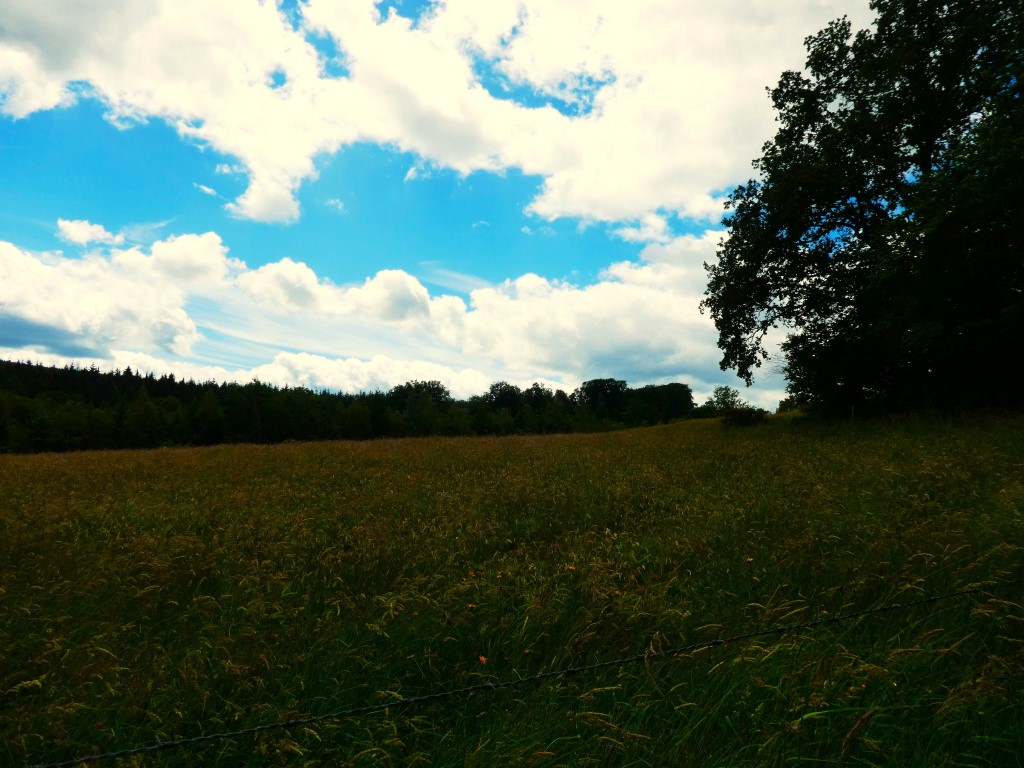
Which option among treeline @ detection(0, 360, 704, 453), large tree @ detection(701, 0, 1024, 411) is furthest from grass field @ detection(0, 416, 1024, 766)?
treeline @ detection(0, 360, 704, 453)

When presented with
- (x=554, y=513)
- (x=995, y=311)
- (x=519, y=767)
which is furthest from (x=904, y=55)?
(x=519, y=767)

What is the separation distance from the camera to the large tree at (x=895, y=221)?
1389 centimetres

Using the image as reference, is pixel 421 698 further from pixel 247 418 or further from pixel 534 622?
pixel 247 418

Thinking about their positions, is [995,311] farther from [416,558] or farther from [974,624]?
[416,558]

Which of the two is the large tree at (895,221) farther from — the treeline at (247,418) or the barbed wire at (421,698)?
the treeline at (247,418)

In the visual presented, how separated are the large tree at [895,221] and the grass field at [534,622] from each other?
9.15 metres

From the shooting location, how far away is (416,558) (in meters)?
5.82

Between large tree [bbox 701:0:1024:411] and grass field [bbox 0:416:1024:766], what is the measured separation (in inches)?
360

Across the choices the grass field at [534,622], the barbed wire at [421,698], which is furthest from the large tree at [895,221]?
the barbed wire at [421,698]

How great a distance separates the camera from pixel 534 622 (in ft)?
13.7

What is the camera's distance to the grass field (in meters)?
2.82

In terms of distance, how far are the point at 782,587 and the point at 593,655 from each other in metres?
2.14

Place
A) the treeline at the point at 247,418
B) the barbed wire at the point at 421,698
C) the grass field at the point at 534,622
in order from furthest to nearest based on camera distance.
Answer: the treeline at the point at 247,418 < the grass field at the point at 534,622 < the barbed wire at the point at 421,698

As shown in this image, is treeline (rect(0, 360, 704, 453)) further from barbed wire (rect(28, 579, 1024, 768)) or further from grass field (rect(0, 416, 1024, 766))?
barbed wire (rect(28, 579, 1024, 768))
